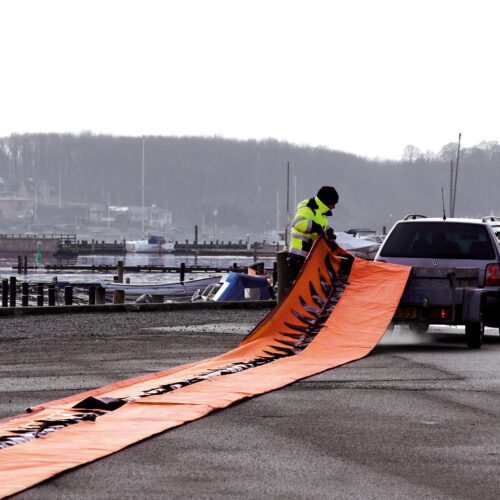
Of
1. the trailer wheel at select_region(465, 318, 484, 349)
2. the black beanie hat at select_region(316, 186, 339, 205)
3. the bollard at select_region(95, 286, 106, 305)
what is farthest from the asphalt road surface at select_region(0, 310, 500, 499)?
the bollard at select_region(95, 286, 106, 305)

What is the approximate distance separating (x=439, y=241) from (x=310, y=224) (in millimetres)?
1742

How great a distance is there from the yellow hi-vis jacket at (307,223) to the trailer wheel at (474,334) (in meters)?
2.52

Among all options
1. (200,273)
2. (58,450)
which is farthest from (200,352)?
(200,273)

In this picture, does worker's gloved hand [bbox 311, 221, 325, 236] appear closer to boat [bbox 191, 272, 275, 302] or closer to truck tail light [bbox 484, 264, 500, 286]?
truck tail light [bbox 484, 264, 500, 286]

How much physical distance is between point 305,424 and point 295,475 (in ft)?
6.69

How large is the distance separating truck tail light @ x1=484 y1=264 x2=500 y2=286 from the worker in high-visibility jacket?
2.11 metres

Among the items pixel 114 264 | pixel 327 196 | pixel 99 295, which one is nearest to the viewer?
→ pixel 327 196

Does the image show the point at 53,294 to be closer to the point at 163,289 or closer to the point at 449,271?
the point at 163,289

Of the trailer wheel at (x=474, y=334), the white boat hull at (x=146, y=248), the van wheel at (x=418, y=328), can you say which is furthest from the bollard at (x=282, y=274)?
the white boat hull at (x=146, y=248)

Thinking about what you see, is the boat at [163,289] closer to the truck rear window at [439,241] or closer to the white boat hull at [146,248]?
the truck rear window at [439,241]

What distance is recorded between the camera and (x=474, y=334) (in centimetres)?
1664

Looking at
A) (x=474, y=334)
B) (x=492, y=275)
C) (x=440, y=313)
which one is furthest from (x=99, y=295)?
(x=440, y=313)

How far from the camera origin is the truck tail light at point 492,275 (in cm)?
1719

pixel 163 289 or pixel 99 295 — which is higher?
pixel 99 295
